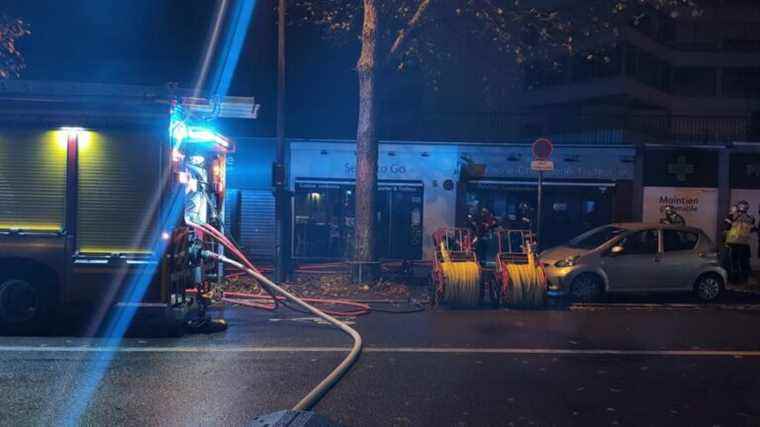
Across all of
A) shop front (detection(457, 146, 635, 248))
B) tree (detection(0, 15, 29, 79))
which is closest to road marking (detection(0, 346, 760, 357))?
tree (detection(0, 15, 29, 79))

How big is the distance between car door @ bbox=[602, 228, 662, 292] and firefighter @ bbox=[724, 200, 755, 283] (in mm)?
3229

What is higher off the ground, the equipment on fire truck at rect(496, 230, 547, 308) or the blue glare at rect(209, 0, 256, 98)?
the blue glare at rect(209, 0, 256, 98)

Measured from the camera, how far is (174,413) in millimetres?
5082

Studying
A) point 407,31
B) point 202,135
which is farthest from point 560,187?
point 202,135

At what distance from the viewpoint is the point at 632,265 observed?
11.2 m

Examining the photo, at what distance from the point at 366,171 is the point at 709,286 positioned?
6742 mm

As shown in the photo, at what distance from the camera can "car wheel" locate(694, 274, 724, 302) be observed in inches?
451

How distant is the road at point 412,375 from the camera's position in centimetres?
516

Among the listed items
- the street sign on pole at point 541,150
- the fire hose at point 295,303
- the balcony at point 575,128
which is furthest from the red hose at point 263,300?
the balcony at point 575,128

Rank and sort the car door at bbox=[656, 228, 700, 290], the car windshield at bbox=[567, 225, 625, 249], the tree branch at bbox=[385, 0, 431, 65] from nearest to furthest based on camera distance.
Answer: the car door at bbox=[656, 228, 700, 290], the car windshield at bbox=[567, 225, 625, 249], the tree branch at bbox=[385, 0, 431, 65]

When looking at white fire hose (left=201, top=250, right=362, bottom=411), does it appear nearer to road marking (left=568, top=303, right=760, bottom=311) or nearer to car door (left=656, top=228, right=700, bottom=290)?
road marking (left=568, top=303, right=760, bottom=311)

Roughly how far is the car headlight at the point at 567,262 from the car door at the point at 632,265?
0.52 metres

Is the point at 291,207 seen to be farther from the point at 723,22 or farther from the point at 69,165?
the point at 723,22

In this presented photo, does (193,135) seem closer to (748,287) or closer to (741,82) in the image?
(748,287)
